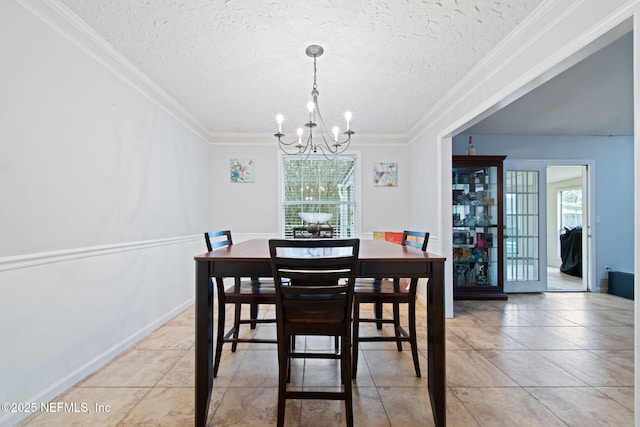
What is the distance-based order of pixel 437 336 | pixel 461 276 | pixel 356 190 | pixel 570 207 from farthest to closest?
pixel 570 207
pixel 356 190
pixel 461 276
pixel 437 336

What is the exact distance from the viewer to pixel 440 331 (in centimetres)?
151

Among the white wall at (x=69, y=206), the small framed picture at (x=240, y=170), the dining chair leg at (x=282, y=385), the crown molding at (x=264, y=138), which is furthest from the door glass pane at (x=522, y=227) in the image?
the white wall at (x=69, y=206)

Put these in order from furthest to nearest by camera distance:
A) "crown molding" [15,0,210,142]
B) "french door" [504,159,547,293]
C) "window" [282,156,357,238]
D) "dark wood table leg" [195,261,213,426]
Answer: "window" [282,156,357,238] < "french door" [504,159,547,293] < "crown molding" [15,0,210,142] < "dark wood table leg" [195,261,213,426]

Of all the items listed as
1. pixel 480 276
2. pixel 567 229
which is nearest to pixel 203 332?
pixel 480 276

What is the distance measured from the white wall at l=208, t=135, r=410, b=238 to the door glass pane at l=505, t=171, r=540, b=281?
154 centimetres

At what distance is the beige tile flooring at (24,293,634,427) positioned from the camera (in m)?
1.57

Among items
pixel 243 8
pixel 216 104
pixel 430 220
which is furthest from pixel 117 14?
pixel 430 220

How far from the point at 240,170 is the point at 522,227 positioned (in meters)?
4.31

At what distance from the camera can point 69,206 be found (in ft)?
6.04

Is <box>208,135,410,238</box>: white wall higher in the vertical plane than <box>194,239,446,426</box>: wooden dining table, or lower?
higher

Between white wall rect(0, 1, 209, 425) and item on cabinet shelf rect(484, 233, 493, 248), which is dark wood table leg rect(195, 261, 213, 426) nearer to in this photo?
white wall rect(0, 1, 209, 425)

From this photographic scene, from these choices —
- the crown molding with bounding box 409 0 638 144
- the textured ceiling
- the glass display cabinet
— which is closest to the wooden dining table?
the crown molding with bounding box 409 0 638 144

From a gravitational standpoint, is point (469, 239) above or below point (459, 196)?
below

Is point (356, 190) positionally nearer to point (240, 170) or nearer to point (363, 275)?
point (240, 170)
